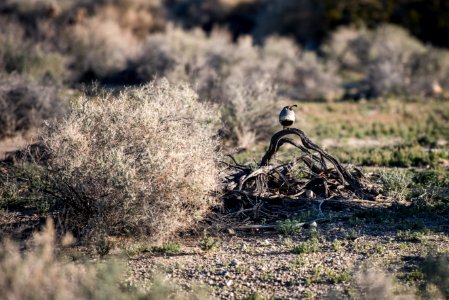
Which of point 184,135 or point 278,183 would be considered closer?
point 184,135

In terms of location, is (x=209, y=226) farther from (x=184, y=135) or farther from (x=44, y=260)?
(x=44, y=260)

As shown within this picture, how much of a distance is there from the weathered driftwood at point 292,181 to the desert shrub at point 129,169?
74cm

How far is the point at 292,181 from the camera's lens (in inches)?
323

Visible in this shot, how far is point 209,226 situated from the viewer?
7.02m

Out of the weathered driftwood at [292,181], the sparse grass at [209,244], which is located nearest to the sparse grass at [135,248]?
the sparse grass at [209,244]

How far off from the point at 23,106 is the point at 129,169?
26.0 ft

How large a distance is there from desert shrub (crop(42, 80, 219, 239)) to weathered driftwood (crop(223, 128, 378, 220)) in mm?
745

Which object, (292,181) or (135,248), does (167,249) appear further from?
(292,181)

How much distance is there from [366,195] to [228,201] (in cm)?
203

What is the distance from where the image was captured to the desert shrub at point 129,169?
21.0 feet

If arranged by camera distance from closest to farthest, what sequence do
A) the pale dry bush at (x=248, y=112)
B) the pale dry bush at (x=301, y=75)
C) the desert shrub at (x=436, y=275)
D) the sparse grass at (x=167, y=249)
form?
the desert shrub at (x=436, y=275) → the sparse grass at (x=167, y=249) → the pale dry bush at (x=248, y=112) → the pale dry bush at (x=301, y=75)

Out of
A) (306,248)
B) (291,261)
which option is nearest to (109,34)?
(306,248)

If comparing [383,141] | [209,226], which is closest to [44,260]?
[209,226]

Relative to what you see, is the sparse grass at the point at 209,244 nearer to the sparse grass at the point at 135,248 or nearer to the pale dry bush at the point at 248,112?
the sparse grass at the point at 135,248
